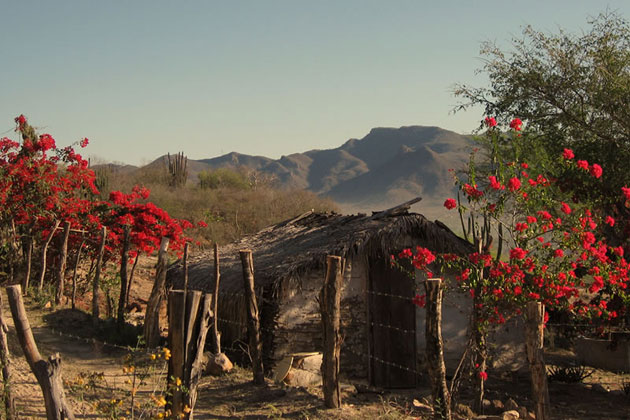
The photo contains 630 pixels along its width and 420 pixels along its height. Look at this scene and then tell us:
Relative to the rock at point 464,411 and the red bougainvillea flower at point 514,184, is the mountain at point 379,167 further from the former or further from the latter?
the rock at point 464,411

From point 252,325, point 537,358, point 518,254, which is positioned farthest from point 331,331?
point 518,254

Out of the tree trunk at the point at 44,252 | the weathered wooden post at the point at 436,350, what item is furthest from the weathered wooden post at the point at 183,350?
the tree trunk at the point at 44,252

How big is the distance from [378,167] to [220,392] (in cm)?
9938

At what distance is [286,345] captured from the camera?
10.4m

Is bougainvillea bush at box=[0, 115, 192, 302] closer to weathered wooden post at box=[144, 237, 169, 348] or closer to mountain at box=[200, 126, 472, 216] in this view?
weathered wooden post at box=[144, 237, 169, 348]

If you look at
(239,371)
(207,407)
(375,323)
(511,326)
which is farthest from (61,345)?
(511,326)

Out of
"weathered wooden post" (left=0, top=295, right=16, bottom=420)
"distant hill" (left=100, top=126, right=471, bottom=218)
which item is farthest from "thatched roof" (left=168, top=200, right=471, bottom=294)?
"distant hill" (left=100, top=126, right=471, bottom=218)

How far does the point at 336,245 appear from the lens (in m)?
10.5

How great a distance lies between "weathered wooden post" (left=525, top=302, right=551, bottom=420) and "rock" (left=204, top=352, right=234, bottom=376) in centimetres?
445

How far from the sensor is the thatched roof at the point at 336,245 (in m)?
10.4

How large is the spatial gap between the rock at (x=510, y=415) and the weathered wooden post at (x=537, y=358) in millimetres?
989

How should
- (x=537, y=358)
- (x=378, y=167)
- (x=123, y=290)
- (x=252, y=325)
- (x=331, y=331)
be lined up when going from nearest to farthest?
(x=537, y=358), (x=331, y=331), (x=252, y=325), (x=123, y=290), (x=378, y=167)

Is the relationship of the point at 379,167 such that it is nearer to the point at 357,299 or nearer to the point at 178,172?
the point at 178,172

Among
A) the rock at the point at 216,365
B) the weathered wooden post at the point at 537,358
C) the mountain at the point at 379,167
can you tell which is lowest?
the rock at the point at 216,365
